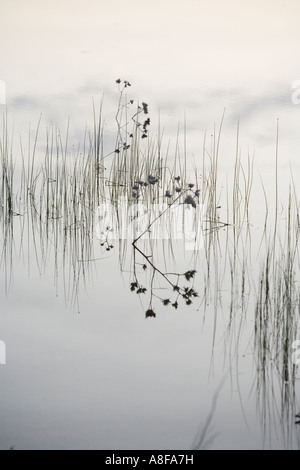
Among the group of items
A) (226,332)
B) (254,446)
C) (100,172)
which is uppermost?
(100,172)

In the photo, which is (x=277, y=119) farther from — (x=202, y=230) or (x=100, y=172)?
(x=100, y=172)

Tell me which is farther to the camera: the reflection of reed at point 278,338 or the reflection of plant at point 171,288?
the reflection of plant at point 171,288

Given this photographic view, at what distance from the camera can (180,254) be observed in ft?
9.75

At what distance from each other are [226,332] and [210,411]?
531 mm

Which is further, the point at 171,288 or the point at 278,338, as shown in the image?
the point at 171,288

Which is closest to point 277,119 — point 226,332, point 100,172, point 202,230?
point 202,230

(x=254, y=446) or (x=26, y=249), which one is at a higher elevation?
(x=26, y=249)

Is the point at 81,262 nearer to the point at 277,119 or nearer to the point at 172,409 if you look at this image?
the point at 172,409

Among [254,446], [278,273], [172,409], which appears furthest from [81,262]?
[254,446]

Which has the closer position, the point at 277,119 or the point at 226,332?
the point at 226,332

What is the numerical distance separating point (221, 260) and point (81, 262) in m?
0.66

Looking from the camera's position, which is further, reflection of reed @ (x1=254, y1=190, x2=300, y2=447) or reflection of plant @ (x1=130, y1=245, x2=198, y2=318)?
reflection of plant @ (x1=130, y1=245, x2=198, y2=318)

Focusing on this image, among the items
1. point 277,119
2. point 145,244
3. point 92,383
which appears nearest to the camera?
point 92,383

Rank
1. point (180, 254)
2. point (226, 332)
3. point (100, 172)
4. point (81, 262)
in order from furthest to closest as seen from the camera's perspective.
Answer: point (100, 172) → point (180, 254) → point (81, 262) → point (226, 332)
